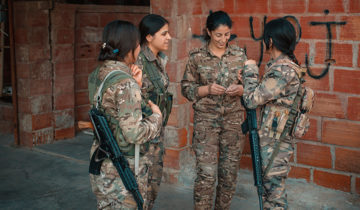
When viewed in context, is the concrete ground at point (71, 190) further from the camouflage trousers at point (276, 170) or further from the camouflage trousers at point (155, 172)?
the camouflage trousers at point (276, 170)

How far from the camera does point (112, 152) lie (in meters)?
2.62

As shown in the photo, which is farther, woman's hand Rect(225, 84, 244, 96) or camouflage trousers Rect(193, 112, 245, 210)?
camouflage trousers Rect(193, 112, 245, 210)

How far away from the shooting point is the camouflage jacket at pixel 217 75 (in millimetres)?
3791

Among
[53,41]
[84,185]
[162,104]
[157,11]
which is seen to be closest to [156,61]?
[162,104]

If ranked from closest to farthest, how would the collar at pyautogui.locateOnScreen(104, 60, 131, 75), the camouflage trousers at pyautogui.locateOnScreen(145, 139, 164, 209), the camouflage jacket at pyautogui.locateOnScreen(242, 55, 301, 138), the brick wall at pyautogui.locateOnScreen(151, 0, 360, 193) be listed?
the collar at pyautogui.locateOnScreen(104, 60, 131, 75) → the camouflage jacket at pyautogui.locateOnScreen(242, 55, 301, 138) → the camouflage trousers at pyautogui.locateOnScreen(145, 139, 164, 209) → the brick wall at pyautogui.locateOnScreen(151, 0, 360, 193)

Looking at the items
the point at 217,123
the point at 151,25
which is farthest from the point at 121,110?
the point at 217,123

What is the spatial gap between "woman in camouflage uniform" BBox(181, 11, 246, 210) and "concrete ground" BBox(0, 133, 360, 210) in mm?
561

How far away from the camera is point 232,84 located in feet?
12.3

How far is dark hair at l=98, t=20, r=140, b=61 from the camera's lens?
8.50 feet

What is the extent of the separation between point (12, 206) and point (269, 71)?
9.18ft

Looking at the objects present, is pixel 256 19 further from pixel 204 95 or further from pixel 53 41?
pixel 53 41

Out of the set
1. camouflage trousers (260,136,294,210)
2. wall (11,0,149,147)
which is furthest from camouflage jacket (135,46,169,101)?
wall (11,0,149,147)

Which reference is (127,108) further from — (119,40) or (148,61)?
(148,61)

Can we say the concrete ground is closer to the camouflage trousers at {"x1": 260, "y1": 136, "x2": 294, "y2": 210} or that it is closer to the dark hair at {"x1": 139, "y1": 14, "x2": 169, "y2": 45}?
the camouflage trousers at {"x1": 260, "y1": 136, "x2": 294, "y2": 210}
